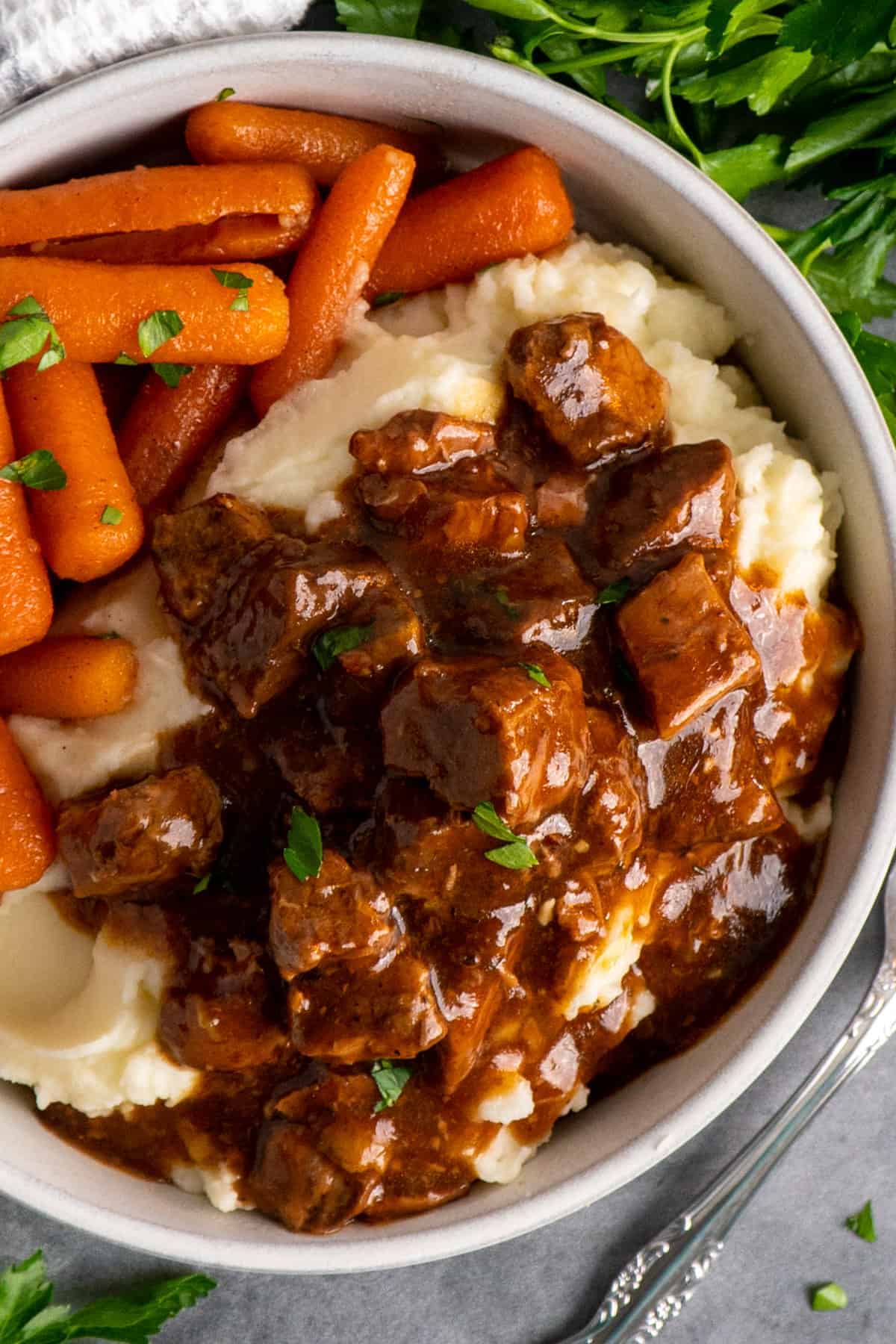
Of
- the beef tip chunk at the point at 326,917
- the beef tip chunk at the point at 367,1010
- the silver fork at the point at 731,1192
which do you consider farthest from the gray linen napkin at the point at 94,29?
the silver fork at the point at 731,1192

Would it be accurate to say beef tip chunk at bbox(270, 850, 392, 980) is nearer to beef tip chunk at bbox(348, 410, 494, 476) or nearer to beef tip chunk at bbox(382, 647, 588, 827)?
beef tip chunk at bbox(382, 647, 588, 827)

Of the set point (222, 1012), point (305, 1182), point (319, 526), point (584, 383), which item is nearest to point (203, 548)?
point (319, 526)

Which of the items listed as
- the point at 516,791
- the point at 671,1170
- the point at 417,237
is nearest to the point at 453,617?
the point at 516,791

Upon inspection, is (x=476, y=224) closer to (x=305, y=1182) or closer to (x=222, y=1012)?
(x=222, y=1012)

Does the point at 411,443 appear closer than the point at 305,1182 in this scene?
Yes

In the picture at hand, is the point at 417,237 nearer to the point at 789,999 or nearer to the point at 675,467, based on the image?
the point at 675,467

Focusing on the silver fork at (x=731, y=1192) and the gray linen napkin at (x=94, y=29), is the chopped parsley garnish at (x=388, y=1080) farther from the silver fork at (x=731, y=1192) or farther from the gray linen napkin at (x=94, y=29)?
the gray linen napkin at (x=94, y=29)

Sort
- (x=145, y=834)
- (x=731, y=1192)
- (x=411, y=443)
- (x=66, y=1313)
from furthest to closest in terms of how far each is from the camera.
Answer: (x=731, y=1192)
(x=66, y=1313)
(x=411, y=443)
(x=145, y=834)
